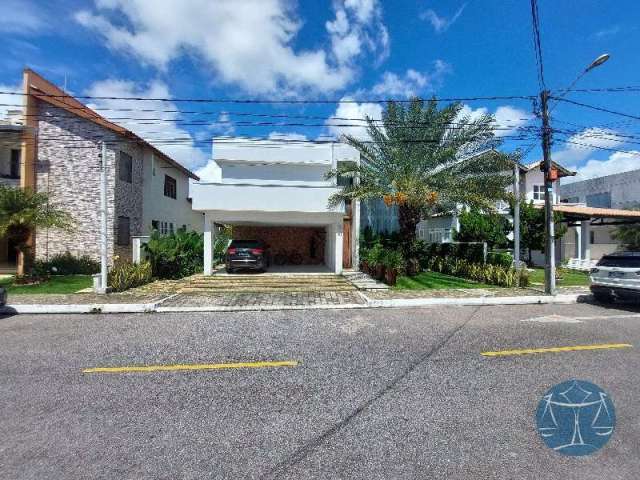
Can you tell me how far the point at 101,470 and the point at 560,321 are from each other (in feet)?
31.0

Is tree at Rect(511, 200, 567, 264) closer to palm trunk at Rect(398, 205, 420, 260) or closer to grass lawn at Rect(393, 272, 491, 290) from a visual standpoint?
grass lawn at Rect(393, 272, 491, 290)

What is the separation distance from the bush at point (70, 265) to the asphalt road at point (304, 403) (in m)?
9.46

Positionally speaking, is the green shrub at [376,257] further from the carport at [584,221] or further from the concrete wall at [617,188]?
the concrete wall at [617,188]

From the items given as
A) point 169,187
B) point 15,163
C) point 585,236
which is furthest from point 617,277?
point 15,163

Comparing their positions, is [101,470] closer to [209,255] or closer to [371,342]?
[371,342]

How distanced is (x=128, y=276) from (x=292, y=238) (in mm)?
11003

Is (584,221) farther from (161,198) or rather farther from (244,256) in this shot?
(161,198)

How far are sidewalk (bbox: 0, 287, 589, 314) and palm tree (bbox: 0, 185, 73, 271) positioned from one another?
10.3 ft

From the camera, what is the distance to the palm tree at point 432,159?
13781 millimetres

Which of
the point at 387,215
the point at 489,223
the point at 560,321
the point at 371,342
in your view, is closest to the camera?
the point at 371,342

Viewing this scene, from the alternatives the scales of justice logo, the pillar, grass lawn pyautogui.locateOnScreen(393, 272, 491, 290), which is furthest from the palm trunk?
the scales of justice logo

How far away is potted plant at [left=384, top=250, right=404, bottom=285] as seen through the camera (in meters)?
13.1

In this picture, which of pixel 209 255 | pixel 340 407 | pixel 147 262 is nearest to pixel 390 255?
pixel 209 255

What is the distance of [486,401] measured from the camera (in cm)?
411
